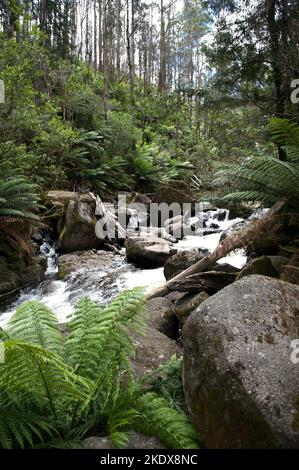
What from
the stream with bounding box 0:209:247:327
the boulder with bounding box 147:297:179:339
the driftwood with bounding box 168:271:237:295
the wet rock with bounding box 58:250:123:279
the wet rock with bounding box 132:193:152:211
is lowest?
the stream with bounding box 0:209:247:327

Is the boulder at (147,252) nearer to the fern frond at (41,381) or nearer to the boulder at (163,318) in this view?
the boulder at (163,318)

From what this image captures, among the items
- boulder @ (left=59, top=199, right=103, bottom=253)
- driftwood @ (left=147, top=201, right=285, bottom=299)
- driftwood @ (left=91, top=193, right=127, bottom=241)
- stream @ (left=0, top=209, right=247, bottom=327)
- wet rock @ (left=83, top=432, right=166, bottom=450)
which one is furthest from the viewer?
driftwood @ (left=91, top=193, right=127, bottom=241)

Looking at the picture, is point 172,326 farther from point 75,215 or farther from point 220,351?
point 75,215

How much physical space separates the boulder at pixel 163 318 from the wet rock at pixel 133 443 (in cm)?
171

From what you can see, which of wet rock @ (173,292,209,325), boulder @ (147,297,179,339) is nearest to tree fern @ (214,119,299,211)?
wet rock @ (173,292,209,325)

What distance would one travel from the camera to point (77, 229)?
26.6 feet

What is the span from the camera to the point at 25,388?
181 cm

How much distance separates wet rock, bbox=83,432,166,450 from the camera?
5.65 ft

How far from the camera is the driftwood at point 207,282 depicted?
13.4ft

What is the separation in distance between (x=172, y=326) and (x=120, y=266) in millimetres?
3802

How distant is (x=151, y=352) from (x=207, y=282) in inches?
58.8

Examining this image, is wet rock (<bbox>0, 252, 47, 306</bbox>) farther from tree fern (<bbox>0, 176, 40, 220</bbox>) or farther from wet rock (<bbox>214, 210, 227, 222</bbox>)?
wet rock (<bbox>214, 210, 227, 222</bbox>)

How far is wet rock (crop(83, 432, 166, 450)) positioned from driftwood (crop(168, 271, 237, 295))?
236 centimetres

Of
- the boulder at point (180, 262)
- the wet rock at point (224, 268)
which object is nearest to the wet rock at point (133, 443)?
the wet rock at point (224, 268)
